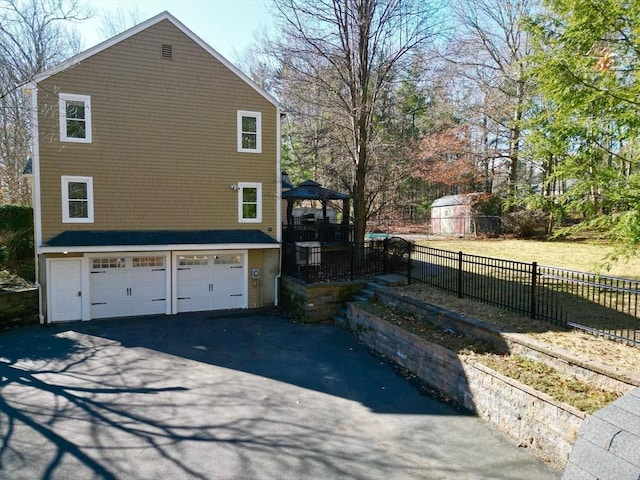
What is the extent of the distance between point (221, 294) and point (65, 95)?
8.11 m

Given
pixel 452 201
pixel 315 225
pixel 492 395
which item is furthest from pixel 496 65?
pixel 492 395

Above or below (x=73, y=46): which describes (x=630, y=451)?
below

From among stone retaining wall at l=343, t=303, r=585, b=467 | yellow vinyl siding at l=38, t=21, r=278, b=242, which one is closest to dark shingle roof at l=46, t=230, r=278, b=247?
yellow vinyl siding at l=38, t=21, r=278, b=242

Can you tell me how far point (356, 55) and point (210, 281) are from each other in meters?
9.66

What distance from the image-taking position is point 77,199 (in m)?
12.9

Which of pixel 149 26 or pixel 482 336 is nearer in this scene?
pixel 482 336

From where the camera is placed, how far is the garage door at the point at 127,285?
1350cm

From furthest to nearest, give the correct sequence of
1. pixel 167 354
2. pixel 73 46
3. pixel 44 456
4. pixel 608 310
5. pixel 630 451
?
pixel 73 46, pixel 167 354, pixel 608 310, pixel 44 456, pixel 630 451

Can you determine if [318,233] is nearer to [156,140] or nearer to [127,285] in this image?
[156,140]

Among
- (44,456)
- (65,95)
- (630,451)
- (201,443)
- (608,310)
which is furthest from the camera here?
(65,95)

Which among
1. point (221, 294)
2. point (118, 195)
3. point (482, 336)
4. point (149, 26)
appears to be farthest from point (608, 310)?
point (149, 26)

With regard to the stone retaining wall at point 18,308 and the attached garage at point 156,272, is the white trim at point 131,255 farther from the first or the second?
the stone retaining wall at point 18,308

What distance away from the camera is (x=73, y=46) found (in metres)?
20.0

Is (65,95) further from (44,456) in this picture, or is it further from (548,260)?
(548,260)
